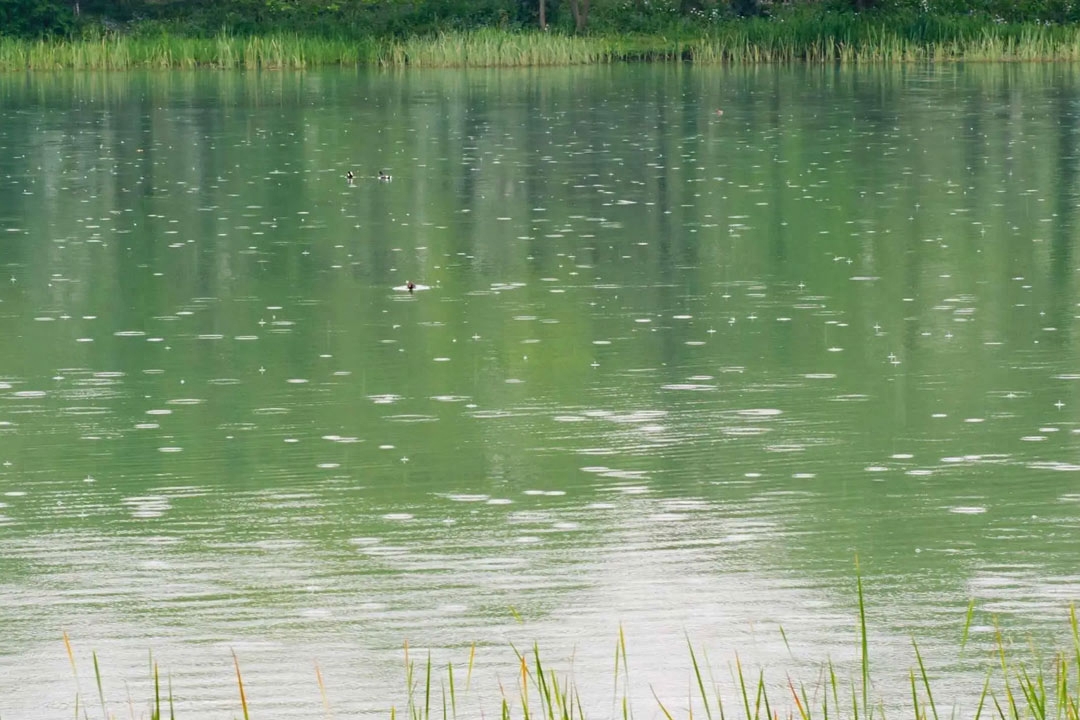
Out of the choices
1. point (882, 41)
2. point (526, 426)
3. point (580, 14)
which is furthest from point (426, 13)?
point (526, 426)

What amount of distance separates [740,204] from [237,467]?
1277 cm

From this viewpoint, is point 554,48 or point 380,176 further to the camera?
point 554,48

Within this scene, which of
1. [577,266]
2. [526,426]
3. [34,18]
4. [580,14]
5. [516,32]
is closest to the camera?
[526,426]

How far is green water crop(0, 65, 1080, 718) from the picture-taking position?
7852mm

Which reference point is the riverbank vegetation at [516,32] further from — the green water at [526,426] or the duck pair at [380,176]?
the green water at [526,426]

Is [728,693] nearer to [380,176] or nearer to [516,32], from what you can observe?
[380,176]

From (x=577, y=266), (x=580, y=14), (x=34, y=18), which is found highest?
(x=34, y=18)

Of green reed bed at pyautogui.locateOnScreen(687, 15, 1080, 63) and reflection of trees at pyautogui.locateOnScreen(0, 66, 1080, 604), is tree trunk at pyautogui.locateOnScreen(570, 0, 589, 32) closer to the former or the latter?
green reed bed at pyautogui.locateOnScreen(687, 15, 1080, 63)

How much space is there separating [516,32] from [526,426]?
45365mm

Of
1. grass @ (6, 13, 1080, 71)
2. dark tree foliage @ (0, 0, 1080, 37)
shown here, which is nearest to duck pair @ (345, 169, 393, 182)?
grass @ (6, 13, 1080, 71)

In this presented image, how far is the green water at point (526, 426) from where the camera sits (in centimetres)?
785

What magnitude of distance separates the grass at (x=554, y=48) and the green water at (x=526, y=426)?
25.3 m

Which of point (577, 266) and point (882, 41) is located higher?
point (882, 41)

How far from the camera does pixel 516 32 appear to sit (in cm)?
5603
